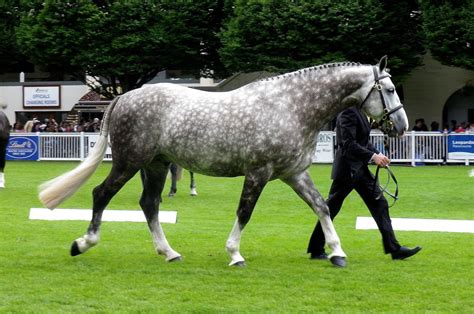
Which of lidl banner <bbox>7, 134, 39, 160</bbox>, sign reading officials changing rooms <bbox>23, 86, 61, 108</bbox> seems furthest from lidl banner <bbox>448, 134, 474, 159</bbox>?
sign reading officials changing rooms <bbox>23, 86, 61, 108</bbox>

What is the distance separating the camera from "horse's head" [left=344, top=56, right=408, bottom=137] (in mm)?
10008

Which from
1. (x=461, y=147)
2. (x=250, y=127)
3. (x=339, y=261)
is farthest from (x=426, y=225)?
(x=461, y=147)

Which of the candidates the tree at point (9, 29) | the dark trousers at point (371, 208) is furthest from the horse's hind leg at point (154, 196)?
the tree at point (9, 29)

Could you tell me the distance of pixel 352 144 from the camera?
34.4ft

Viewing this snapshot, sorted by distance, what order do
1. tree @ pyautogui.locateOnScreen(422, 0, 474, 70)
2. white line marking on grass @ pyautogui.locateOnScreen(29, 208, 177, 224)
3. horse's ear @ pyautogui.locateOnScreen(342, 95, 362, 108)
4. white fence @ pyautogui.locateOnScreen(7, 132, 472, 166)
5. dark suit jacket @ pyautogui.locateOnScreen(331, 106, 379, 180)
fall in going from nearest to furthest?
1. horse's ear @ pyautogui.locateOnScreen(342, 95, 362, 108)
2. dark suit jacket @ pyautogui.locateOnScreen(331, 106, 379, 180)
3. white line marking on grass @ pyautogui.locateOnScreen(29, 208, 177, 224)
4. white fence @ pyautogui.locateOnScreen(7, 132, 472, 166)
5. tree @ pyautogui.locateOnScreen(422, 0, 474, 70)

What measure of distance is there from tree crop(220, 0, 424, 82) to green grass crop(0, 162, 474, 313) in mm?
22200

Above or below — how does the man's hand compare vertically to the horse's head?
below

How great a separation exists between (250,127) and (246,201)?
0.76 metres

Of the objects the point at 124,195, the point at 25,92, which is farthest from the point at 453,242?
the point at 25,92

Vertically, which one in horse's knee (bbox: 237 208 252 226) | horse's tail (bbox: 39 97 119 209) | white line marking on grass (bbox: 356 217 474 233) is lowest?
white line marking on grass (bbox: 356 217 474 233)

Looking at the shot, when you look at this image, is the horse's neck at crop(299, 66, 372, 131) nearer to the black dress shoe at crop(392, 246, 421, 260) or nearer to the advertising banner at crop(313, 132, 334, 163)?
the black dress shoe at crop(392, 246, 421, 260)

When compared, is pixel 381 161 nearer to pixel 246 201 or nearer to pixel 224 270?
pixel 246 201

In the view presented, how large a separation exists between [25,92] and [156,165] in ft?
138

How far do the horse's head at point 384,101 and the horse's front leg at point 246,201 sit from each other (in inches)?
51.4
